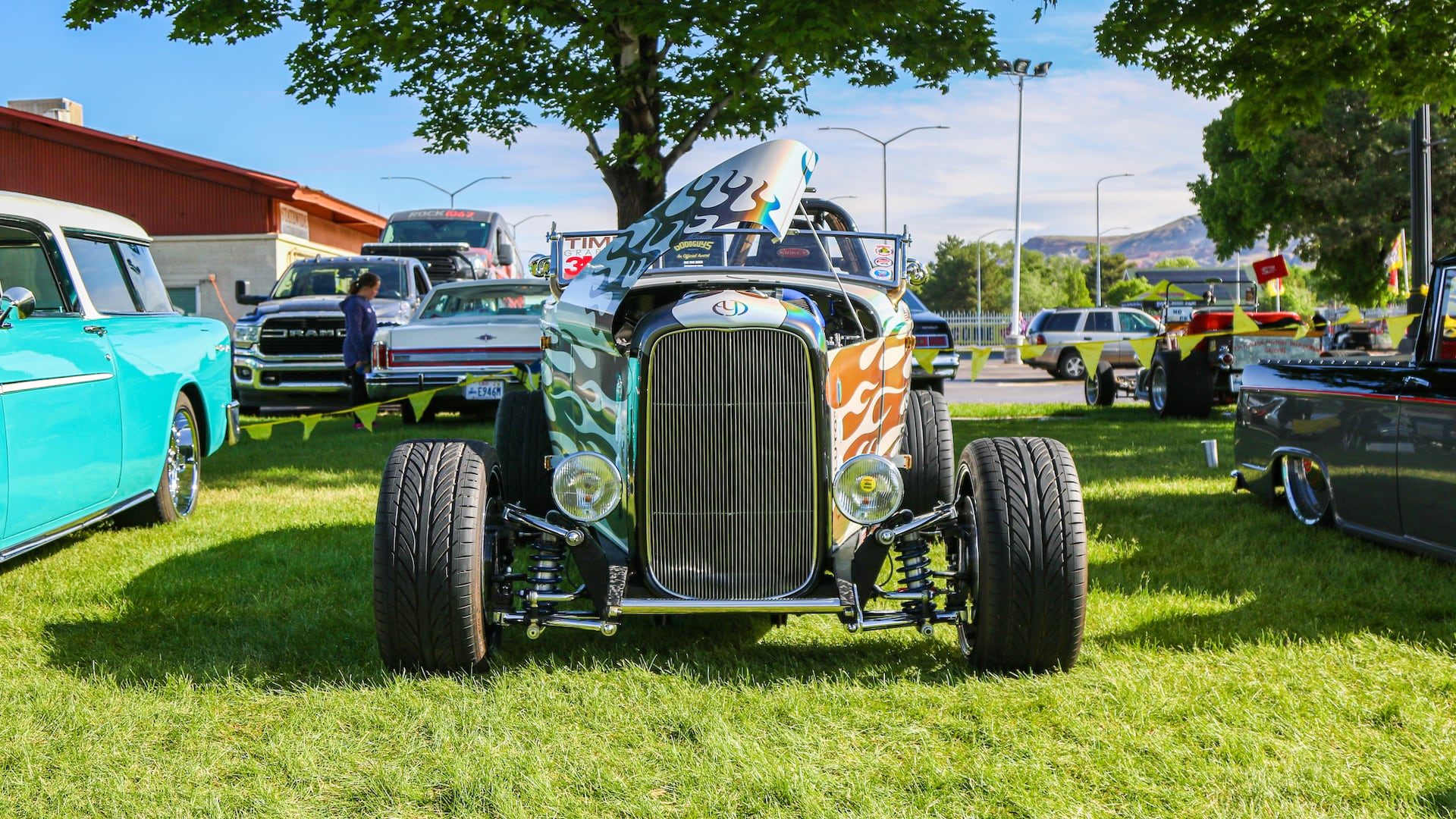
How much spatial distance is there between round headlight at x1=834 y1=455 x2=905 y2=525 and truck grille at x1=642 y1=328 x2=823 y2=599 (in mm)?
110

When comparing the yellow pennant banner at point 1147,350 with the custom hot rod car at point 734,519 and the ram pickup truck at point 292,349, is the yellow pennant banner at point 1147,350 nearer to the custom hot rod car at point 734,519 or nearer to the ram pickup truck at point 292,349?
the ram pickup truck at point 292,349

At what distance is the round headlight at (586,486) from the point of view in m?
4.31

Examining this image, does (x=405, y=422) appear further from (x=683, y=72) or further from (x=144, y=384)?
(x=144, y=384)

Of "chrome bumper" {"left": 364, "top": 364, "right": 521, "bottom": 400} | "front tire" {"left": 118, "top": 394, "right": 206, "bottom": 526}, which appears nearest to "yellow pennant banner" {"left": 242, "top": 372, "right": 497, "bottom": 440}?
"chrome bumper" {"left": 364, "top": 364, "right": 521, "bottom": 400}

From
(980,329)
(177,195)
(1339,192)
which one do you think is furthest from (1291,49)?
(980,329)

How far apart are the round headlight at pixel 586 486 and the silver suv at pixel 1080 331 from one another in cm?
2355

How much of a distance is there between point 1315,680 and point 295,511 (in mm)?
6145

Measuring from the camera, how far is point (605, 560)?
→ 4336 mm

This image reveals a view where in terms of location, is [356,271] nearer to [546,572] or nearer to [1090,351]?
[1090,351]

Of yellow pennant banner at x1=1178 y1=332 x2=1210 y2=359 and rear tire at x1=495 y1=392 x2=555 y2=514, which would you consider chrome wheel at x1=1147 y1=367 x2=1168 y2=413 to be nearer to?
yellow pennant banner at x1=1178 y1=332 x2=1210 y2=359

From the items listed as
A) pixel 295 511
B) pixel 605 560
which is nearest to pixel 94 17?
pixel 295 511

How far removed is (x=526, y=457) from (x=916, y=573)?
87.6 inches

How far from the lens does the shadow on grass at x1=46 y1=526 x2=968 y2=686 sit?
441 centimetres

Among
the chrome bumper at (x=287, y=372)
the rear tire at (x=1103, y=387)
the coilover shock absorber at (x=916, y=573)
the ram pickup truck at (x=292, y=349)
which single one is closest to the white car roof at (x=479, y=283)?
the ram pickup truck at (x=292, y=349)
